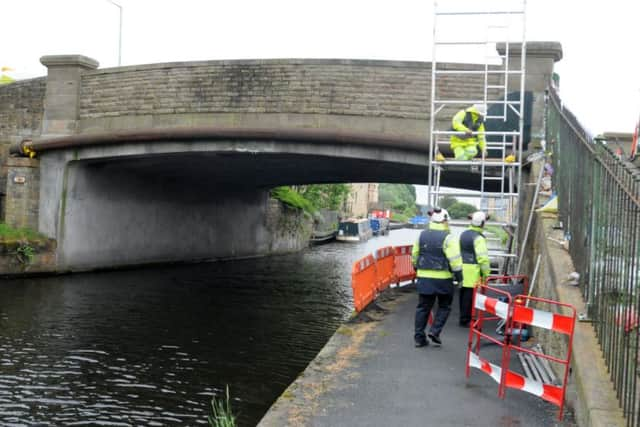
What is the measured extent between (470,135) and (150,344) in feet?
20.8

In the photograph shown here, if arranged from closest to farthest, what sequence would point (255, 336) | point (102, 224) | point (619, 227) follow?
point (619, 227) < point (255, 336) < point (102, 224)

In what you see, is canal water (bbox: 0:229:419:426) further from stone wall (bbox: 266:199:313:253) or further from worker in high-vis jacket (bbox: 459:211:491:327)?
stone wall (bbox: 266:199:313:253)

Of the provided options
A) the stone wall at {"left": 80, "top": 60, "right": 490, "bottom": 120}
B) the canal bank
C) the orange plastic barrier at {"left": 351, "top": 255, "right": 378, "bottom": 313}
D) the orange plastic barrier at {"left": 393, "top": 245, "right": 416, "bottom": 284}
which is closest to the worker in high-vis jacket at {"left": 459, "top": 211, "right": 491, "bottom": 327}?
the canal bank

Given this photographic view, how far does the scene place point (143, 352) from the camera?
998 centimetres

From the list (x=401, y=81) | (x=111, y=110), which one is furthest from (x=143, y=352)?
(x=111, y=110)

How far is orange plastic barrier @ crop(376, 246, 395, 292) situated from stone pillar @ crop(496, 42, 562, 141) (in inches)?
151

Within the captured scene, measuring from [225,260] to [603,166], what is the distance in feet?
73.2

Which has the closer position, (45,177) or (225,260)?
(45,177)

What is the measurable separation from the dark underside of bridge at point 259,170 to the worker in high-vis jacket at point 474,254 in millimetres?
6508

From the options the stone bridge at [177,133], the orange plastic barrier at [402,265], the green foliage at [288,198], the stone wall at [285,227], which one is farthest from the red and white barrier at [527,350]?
the green foliage at [288,198]

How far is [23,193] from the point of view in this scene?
18266 mm

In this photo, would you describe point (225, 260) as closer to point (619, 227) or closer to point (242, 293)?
point (242, 293)

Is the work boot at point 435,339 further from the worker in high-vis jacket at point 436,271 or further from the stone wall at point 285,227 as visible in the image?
the stone wall at point 285,227

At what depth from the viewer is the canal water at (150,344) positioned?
742cm
